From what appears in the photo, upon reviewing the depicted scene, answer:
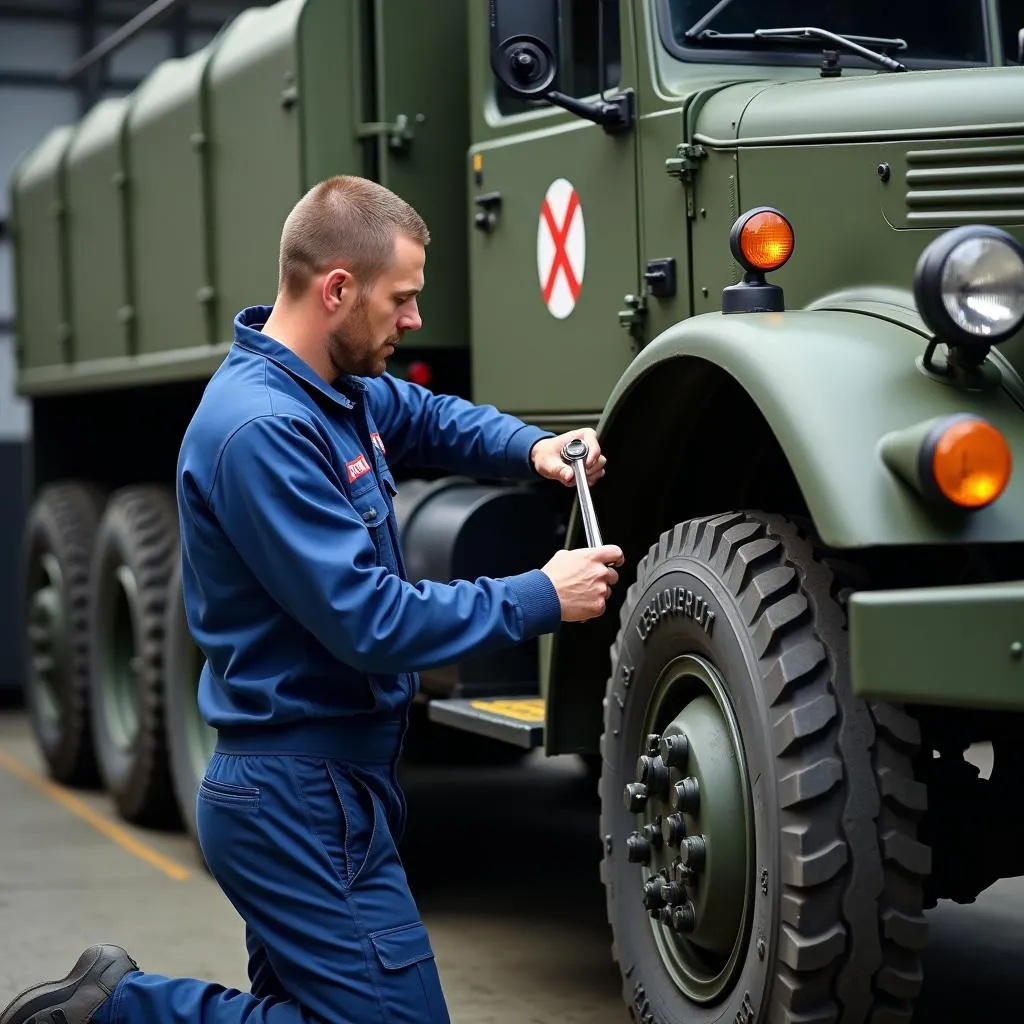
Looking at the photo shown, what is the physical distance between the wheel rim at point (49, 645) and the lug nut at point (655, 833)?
4.93 m

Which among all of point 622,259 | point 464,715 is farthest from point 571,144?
point 464,715

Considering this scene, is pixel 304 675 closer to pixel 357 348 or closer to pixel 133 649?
pixel 357 348

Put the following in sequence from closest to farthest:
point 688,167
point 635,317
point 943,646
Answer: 1. point 943,646
2. point 688,167
3. point 635,317

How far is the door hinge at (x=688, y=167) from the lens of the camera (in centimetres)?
470

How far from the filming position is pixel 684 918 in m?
4.10

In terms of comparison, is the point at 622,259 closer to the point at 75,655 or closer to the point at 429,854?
the point at 429,854

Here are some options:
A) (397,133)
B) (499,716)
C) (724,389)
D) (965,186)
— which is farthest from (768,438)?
(397,133)

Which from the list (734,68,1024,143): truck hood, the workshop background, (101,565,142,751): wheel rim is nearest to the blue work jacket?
(734,68,1024,143): truck hood

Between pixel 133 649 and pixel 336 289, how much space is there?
5096 mm

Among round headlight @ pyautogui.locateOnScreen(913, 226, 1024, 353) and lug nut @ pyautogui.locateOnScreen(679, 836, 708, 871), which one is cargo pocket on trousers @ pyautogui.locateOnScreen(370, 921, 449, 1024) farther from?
round headlight @ pyautogui.locateOnScreen(913, 226, 1024, 353)

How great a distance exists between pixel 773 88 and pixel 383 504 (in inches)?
58.5

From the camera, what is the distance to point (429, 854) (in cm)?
714

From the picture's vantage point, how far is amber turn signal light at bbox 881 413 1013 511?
3.45 metres

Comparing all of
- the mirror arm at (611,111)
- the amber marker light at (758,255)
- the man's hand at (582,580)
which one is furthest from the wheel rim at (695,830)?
the mirror arm at (611,111)
